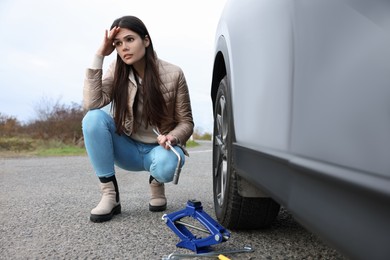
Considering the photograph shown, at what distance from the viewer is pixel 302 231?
7.30 ft

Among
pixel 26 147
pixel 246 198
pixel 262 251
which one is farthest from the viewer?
pixel 26 147

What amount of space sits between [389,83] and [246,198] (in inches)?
53.1

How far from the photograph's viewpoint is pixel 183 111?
265 centimetres

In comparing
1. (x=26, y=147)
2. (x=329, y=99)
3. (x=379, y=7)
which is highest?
(x=379, y=7)

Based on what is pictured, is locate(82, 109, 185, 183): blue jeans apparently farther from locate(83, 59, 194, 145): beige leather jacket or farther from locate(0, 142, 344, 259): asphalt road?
locate(0, 142, 344, 259): asphalt road

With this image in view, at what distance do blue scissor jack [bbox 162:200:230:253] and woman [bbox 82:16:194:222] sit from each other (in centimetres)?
51

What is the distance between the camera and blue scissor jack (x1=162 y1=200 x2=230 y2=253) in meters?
1.75

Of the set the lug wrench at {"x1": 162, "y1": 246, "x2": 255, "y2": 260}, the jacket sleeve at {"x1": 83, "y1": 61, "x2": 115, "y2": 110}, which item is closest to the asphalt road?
the lug wrench at {"x1": 162, "y1": 246, "x2": 255, "y2": 260}

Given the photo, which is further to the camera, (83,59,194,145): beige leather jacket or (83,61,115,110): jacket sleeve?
(83,59,194,145): beige leather jacket

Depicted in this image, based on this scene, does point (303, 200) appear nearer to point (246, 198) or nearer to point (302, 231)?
point (246, 198)

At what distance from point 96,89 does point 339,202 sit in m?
1.90

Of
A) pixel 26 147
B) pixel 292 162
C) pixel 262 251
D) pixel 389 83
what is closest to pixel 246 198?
pixel 262 251

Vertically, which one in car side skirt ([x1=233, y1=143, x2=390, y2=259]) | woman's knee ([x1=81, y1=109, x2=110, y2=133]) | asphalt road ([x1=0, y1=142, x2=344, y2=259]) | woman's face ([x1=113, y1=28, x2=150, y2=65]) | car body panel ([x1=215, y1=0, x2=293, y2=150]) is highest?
woman's face ([x1=113, y1=28, x2=150, y2=65])

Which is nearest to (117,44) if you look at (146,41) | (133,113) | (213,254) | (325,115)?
(146,41)
